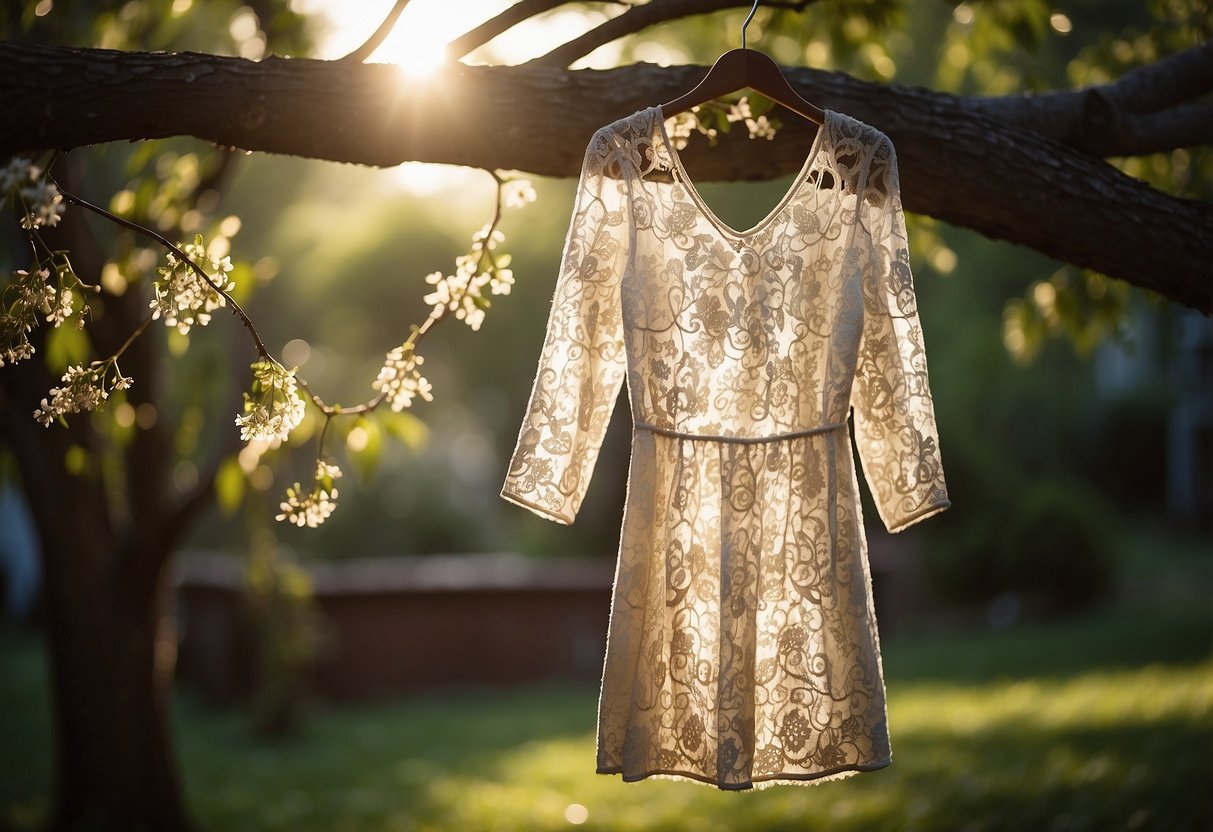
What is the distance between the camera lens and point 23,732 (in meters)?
8.89

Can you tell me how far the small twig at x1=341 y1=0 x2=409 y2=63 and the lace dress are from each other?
1.85 feet

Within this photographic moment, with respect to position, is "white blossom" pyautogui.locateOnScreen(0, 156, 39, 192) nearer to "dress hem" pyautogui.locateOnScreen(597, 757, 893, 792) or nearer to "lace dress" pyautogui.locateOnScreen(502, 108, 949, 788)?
"lace dress" pyautogui.locateOnScreen(502, 108, 949, 788)

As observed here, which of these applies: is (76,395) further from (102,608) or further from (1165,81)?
(102,608)

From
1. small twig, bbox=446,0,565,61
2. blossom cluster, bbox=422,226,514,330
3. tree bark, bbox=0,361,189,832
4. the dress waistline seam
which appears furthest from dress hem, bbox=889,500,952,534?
tree bark, bbox=0,361,189,832

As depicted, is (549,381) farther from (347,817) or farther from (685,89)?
(347,817)

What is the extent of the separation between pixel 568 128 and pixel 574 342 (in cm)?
50

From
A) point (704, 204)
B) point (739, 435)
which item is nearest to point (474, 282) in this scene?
point (704, 204)

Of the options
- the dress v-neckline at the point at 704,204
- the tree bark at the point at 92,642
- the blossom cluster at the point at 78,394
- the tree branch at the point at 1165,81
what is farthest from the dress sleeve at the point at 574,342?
the tree bark at the point at 92,642

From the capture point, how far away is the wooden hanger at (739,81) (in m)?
2.30

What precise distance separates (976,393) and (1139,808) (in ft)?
44.4

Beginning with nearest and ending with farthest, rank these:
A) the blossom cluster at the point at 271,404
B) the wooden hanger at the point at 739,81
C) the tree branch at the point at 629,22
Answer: the blossom cluster at the point at 271,404 → the wooden hanger at the point at 739,81 → the tree branch at the point at 629,22

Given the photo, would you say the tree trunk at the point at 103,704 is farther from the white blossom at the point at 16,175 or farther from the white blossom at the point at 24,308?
the white blossom at the point at 16,175

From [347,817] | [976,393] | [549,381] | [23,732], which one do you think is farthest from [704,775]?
[976,393]

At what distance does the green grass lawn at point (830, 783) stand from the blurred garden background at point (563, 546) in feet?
0.12
